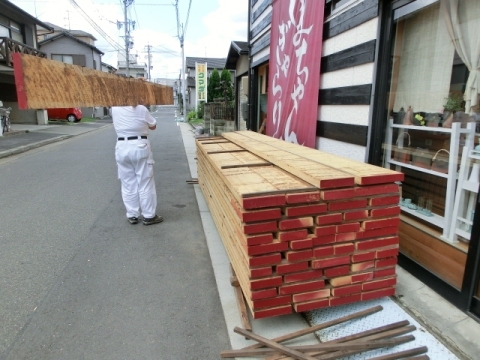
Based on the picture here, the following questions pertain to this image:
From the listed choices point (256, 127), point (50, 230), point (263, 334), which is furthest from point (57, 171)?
point (263, 334)

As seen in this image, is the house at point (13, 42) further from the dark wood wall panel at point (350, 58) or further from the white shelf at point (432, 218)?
the white shelf at point (432, 218)

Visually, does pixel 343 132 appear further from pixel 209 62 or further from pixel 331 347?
pixel 209 62

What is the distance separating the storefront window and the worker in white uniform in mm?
3071

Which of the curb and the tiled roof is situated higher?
the tiled roof

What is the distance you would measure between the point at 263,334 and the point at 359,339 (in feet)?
2.23

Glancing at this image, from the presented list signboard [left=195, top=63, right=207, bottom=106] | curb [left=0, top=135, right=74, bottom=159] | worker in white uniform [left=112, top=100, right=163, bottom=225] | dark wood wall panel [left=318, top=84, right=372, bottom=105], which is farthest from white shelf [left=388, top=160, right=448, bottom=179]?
signboard [left=195, top=63, right=207, bottom=106]

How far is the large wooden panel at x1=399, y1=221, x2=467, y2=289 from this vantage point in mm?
2707

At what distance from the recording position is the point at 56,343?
2.45 m

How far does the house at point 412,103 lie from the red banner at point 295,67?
4 centimetres

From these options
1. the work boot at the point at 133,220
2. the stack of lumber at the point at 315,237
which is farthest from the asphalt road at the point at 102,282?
the stack of lumber at the point at 315,237

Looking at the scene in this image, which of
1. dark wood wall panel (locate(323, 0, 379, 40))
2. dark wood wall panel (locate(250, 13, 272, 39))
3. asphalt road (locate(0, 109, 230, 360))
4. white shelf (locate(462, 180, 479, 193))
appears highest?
dark wood wall panel (locate(250, 13, 272, 39))

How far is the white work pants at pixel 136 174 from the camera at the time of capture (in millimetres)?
4539

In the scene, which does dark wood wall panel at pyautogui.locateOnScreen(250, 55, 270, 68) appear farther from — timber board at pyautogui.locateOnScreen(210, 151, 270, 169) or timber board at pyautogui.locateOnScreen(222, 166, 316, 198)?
timber board at pyautogui.locateOnScreen(222, 166, 316, 198)

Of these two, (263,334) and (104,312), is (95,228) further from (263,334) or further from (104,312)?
(263,334)
